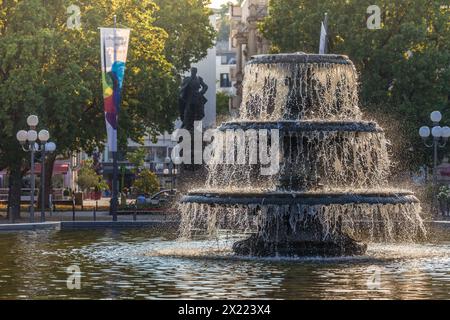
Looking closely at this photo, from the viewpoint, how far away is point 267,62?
31.8 m

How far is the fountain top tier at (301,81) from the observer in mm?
31719

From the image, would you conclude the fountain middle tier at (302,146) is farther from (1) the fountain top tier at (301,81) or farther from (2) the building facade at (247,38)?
(2) the building facade at (247,38)

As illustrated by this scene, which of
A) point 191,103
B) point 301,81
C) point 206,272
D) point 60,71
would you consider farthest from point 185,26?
point 206,272

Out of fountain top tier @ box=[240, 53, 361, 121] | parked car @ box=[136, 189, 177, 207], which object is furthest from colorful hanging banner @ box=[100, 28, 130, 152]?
fountain top tier @ box=[240, 53, 361, 121]

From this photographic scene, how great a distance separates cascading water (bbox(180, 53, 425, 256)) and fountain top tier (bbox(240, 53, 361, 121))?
23mm

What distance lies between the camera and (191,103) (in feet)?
186

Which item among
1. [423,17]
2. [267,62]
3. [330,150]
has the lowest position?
[330,150]

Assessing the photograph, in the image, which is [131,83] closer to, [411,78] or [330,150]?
[411,78]

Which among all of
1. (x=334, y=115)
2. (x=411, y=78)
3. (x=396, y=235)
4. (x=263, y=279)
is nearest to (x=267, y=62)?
(x=334, y=115)

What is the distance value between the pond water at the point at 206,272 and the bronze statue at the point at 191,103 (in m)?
20.5

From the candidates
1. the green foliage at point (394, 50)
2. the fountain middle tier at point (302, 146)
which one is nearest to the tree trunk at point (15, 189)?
the green foliage at point (394, 50)
